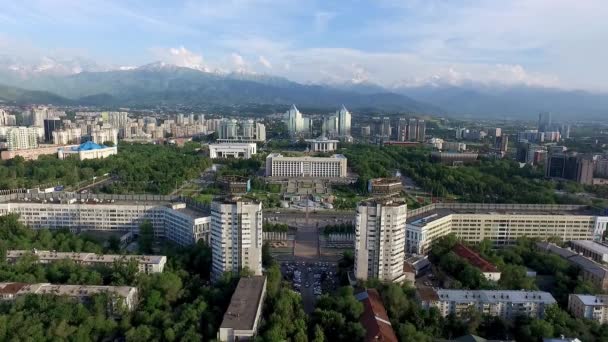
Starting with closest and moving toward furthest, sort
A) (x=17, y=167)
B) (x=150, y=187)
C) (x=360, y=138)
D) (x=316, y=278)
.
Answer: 1. (x=316, y=278)
2. (x=150, y=187)
3. (x=17, y=167)
4. (x=360, y=138)

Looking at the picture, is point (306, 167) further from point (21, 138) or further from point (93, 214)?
point (21, 138)

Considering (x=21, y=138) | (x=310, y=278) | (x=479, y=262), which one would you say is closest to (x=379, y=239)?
(x=310, y=278)

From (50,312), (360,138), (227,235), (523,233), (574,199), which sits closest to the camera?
(50,312)

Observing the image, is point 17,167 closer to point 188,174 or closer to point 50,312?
point 188,174

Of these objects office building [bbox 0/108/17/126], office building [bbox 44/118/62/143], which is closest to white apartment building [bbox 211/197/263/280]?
office building [bbox 44/118/62/143]

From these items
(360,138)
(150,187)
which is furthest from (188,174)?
(360,138)

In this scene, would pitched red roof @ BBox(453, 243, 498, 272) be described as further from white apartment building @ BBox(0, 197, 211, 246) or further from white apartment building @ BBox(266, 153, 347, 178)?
white apartment building @ BBox(266, 153, 347, 178)
